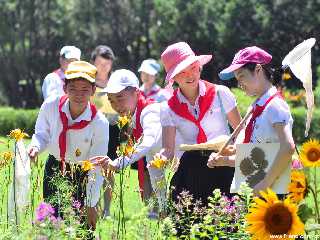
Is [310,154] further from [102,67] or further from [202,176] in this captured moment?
[102,67]

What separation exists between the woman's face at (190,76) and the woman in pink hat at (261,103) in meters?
0.75

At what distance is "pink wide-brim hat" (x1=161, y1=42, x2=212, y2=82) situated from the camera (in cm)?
571

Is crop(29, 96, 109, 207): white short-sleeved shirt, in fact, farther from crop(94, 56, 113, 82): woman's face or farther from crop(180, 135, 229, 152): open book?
crop(94, 56, 113, 82): woman's face

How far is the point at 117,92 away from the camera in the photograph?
6812mm

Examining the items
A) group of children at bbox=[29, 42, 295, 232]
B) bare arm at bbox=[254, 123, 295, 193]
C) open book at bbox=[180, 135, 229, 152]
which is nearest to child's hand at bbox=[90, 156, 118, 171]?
group of children at bbox=[29, 42, 295, 232]

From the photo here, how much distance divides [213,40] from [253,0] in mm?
2289

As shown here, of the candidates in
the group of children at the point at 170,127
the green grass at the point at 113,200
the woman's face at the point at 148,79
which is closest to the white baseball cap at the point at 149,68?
the woman's face at the point at 148,79

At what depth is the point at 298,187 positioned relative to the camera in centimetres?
357

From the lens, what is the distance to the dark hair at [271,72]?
4848 millimetres

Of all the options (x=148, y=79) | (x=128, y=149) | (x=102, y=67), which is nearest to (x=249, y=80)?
(x=128, y=149)

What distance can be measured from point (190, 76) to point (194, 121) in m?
0.27

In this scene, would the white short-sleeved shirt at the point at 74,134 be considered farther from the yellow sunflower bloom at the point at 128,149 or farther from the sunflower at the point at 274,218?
the sunflower at the point at 274,218

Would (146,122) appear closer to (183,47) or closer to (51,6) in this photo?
(183,47)

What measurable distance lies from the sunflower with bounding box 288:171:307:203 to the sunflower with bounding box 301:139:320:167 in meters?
0.20
